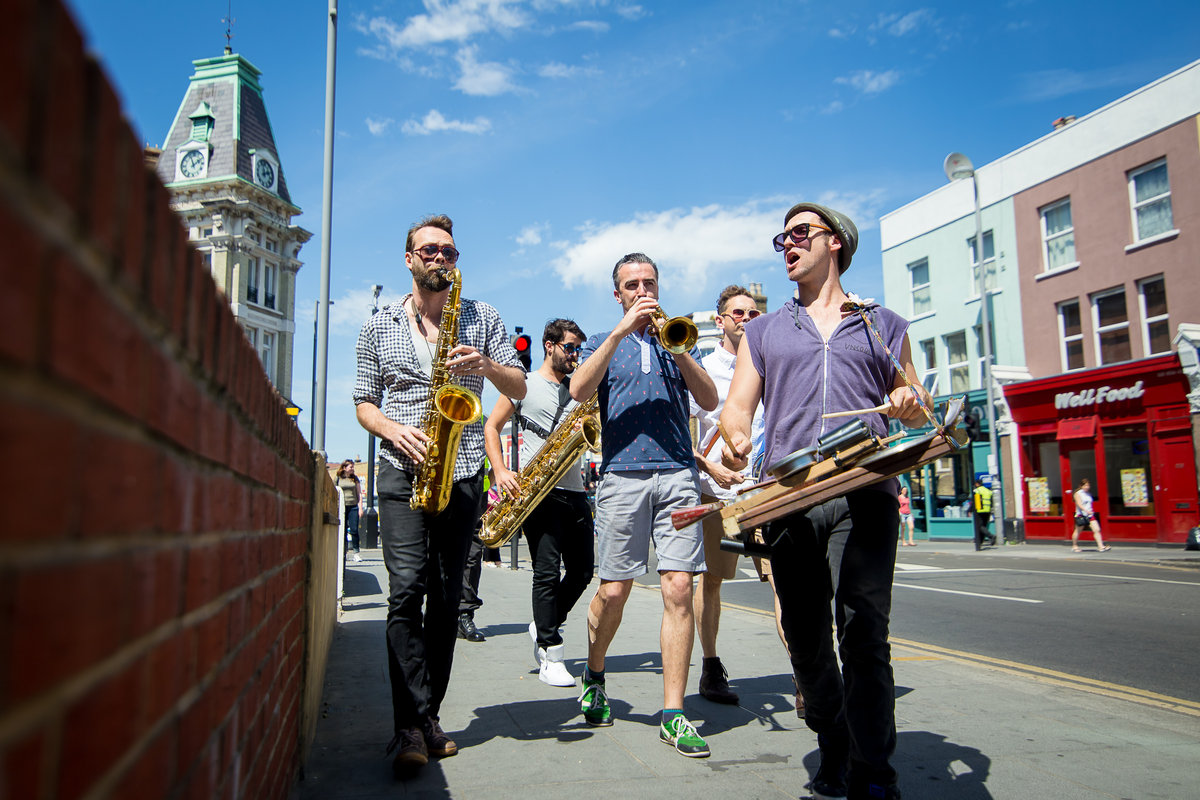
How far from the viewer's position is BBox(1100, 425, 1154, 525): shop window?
66.4ft

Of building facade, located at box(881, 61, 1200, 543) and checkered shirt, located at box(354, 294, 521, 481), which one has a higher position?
building facade, located at box(881, 61, 1200, 543)

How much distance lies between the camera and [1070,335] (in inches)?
903

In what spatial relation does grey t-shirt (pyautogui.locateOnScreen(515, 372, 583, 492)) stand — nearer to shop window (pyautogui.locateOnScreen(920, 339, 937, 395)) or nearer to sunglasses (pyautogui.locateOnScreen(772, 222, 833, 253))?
sunglasses (pyautogui.locateOnScreen(772, 222, 833, 253))

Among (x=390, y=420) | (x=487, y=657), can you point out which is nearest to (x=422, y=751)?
(x=390, y=420)

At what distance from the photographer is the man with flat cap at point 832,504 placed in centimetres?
283

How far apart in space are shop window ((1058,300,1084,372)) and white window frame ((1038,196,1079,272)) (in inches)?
38.9

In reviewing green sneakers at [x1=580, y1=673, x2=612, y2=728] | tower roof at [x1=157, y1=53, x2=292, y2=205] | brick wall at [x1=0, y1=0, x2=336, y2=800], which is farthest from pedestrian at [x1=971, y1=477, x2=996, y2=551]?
tower roof at [x1=157, y1=53, x2=292, y2=205]

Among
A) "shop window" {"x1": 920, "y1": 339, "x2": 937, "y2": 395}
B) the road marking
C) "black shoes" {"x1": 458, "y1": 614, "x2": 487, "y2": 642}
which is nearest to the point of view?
"black shoes" {"x1": 458, "y1": 614, "x2": 487, "y2": 642}

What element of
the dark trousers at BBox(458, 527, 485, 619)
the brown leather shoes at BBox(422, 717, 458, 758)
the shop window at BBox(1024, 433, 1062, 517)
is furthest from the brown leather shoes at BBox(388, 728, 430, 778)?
the shop window at BBox(1024, 433, 1062, 517)

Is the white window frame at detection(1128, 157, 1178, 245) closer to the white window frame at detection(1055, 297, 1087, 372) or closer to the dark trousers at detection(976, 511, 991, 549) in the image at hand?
the white window frame at detection(1055, 297, 1087, 372)

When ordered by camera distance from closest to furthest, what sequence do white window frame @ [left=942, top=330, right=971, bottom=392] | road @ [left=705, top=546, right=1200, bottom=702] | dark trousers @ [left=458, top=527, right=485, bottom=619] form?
road @ [left=705, top=546, right=1200, bottom=702]
dark trousers @ [left=458, top=527, right=485, bottom=619]
white window frame @ [left=942, top=330, right=971, bottom=392]

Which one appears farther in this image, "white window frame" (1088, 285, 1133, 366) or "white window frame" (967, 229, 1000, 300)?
"white window frame" (967, 229, 1000, 300)

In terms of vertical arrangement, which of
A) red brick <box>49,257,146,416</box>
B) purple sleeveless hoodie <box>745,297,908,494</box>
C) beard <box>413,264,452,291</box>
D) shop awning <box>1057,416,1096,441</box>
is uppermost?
shop awning <box>1057,416,1096,441</box>

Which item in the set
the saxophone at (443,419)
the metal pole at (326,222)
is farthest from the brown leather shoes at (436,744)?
the metal pole at (326,222)
